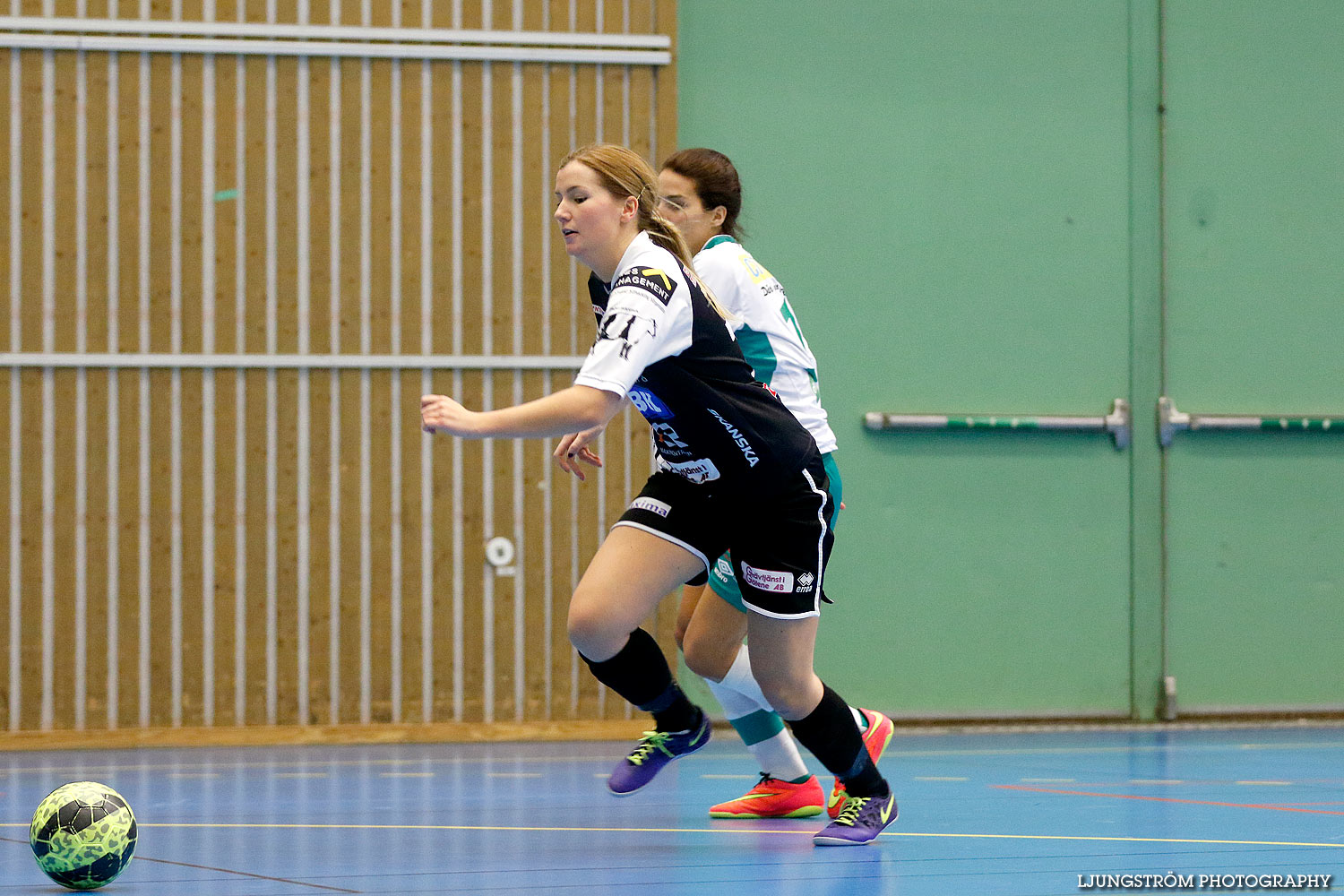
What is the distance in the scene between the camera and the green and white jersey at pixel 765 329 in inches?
171

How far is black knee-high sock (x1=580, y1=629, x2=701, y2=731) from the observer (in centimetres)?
397

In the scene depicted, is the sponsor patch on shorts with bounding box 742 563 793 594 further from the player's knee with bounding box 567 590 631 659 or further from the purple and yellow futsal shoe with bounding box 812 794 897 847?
the purple and yellow futsal shoe with bounding box 812 794 897 847

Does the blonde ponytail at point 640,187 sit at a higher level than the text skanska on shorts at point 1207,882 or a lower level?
higher

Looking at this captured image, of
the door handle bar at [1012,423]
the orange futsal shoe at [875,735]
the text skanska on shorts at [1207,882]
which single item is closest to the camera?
the text skanska on shorts at [1207,882]

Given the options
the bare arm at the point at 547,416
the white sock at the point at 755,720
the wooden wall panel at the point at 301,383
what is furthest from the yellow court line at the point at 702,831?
the wooden wall panel at the point at 301,383

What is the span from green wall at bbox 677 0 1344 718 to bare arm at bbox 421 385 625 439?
5648 millimetres

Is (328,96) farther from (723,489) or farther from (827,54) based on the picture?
(723,489)

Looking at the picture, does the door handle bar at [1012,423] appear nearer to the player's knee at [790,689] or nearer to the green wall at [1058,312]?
the green wall at [1058,312]

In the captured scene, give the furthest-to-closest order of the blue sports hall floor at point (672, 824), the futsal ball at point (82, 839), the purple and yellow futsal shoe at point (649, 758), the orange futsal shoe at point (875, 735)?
1. the orange futsal shoe at point (875, 735)
2. the purple and yellow futsal shoe at point (649, 758)
3. the blue sports hall floor at point (672, 824)
4. the futsal ball at point (82, 839)

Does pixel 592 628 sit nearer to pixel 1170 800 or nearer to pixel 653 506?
pixel 653 506

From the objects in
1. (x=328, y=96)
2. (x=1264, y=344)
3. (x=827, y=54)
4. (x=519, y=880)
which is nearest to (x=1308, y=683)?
(x=1264, y=344)

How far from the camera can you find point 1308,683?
374 inches

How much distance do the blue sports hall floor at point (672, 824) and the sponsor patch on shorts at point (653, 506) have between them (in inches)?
33.5

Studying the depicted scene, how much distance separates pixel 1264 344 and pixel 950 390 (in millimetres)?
2047
